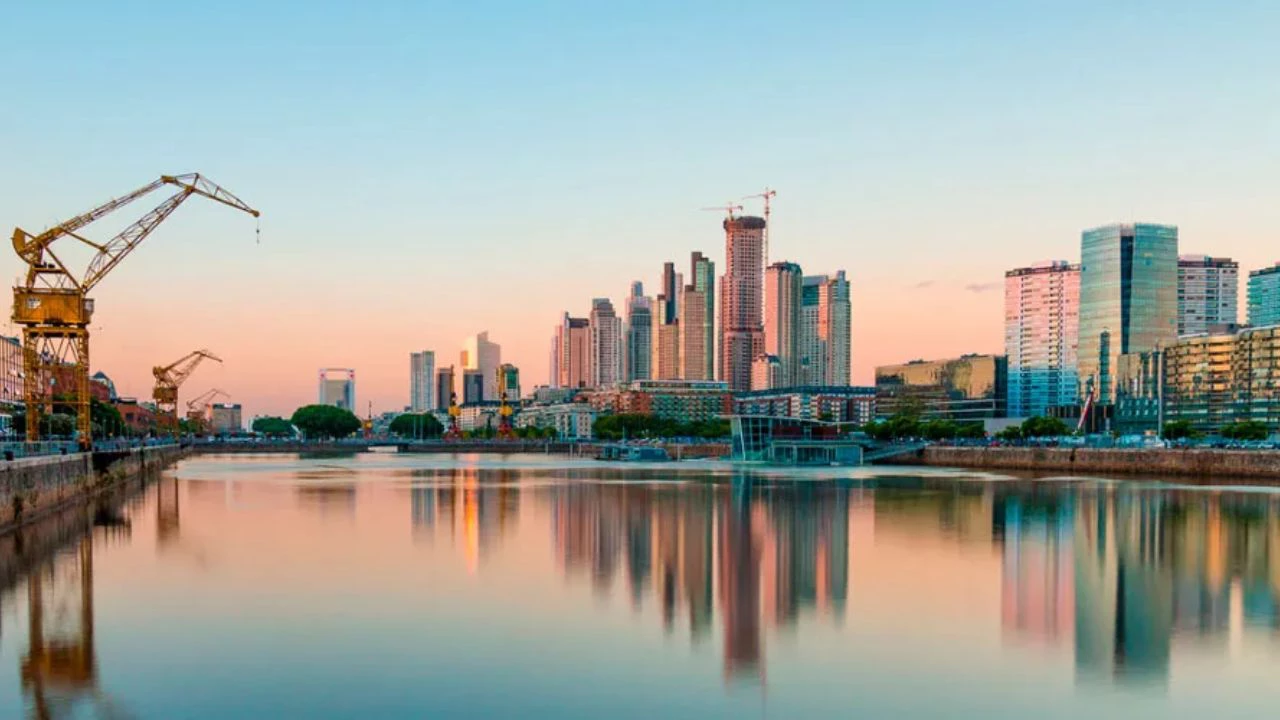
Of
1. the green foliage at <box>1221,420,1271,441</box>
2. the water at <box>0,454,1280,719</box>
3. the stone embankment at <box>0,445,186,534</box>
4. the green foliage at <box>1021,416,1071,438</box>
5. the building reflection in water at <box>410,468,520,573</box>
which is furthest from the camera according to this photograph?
the green foliage at <box>1021,416,1071,438</box>

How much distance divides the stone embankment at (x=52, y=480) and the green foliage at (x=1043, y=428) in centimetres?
10717

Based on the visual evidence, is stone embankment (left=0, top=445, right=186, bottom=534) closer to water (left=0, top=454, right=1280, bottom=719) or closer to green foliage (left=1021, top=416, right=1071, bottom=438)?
water (left=0, top=454, right=1280, bottom=719)

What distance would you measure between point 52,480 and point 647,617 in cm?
3400

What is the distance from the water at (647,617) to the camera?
18250 mm

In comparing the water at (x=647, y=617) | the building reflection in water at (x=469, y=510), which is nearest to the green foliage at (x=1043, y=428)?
the building reflection in water at (x=469, y=510)

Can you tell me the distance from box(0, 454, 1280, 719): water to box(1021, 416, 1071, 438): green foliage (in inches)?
3901

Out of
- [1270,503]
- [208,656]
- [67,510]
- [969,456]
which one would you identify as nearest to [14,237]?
[67,510]

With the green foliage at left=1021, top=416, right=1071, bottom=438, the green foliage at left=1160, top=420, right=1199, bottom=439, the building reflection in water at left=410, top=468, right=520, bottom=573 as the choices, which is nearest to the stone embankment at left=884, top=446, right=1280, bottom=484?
the green foliage at left=1160, top=420, right=1199, bottom=439

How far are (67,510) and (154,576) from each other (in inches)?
871

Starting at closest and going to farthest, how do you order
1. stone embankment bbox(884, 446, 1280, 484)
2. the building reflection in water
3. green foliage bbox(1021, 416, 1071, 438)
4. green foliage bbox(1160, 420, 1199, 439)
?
the building reflection in water → stone embankment bbox(884, 446, 1280, 484) → green foliage bbox(1160, 420, 1199, 439) → green foliage bbox(1021, 416, 1071, 438)

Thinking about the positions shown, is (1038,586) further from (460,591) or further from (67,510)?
(67,510)

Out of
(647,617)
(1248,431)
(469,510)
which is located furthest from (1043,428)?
(647,617)

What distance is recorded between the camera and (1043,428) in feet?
474

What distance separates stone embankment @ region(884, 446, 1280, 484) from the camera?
278ft
